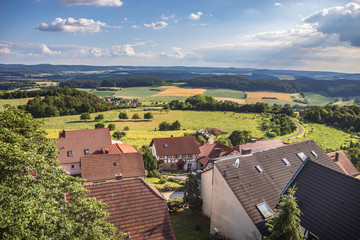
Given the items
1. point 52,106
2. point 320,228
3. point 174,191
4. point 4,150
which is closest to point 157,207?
point 4,150

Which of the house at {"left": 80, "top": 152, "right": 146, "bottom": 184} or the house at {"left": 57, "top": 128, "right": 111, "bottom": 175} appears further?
the house at {"left": 57, "top": 128, "right": 111, "bottom": 175}

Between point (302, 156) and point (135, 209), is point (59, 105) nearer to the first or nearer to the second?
point (135, 209)

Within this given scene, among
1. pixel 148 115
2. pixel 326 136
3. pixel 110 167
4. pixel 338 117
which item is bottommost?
pixel 326 136

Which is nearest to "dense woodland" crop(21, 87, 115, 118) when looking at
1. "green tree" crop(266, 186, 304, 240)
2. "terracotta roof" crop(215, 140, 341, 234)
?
A: "terracotta roof" crop(215, 140, 341, 234)

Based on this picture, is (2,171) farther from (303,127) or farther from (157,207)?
(303,127)

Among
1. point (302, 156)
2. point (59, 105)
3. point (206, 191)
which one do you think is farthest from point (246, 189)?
point (59, 105)

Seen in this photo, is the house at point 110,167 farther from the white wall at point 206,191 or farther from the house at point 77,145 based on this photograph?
the white wall at point 206,191

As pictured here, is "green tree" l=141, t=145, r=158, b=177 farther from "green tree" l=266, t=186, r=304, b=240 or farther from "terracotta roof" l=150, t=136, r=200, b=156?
"green tree" l=266, t=186, r=304, b=240
